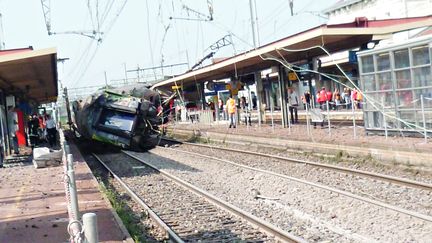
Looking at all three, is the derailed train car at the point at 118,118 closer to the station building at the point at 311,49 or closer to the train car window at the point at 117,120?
the train car window at the point at 117,120

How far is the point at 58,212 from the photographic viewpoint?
10578mm

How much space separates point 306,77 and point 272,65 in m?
2.47

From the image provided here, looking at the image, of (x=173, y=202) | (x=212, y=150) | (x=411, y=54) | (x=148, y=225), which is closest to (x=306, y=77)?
(x=212, y=150)

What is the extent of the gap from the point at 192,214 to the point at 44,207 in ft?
8.83

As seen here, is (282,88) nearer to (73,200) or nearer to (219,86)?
(219,86)

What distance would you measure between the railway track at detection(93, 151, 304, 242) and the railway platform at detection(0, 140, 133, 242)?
3.00 feet

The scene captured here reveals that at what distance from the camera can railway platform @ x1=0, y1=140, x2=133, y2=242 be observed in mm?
8680

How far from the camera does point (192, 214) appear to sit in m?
11.0

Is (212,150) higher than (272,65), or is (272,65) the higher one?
(272,65)

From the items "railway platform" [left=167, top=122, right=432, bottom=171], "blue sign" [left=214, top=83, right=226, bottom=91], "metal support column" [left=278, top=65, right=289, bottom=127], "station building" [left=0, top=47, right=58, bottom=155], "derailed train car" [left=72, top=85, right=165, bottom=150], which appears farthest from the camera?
"blue sign" [left=214, top=83, right=226, bottom=91]

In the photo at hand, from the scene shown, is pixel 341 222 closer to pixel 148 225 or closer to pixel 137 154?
pixel 148 225

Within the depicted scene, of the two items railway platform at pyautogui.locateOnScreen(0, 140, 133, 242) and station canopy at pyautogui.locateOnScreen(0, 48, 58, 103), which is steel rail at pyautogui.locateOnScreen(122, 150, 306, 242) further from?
station canopy at pyautogui.locateOnScreen(0, 48, 58, 103)

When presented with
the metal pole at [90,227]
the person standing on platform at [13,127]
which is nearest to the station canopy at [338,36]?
the person standing on platform at [13,127]

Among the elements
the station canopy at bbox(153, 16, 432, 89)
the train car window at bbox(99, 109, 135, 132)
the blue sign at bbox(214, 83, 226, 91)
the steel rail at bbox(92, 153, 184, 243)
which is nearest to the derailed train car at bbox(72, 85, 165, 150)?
the train car window at bbox(99, 109, 135, 132)
